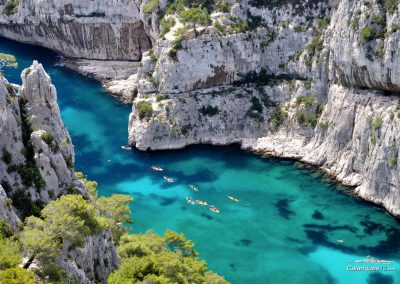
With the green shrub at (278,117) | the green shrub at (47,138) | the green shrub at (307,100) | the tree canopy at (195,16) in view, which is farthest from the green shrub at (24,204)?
the green shrub at (307,100)

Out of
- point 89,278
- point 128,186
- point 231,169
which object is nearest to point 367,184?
point 231,169

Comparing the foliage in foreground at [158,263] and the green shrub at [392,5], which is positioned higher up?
the green shrub at [392,5]

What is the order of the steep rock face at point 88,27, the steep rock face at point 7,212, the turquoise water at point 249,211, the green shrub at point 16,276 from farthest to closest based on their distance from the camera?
the steep rock face at point 88,27, the turquoise water at point 249,211, the steep rock face at point 7,212, the green shrub at point 16,276

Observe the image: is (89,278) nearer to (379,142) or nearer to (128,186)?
(128,186)

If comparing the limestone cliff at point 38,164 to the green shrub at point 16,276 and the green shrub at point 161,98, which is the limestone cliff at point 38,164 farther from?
the green shrub at point 161,98

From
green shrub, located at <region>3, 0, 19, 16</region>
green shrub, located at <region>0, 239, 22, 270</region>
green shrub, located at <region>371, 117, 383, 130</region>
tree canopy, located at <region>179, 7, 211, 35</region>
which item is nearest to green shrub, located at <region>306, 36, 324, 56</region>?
tree canopy, located at <region>179, 7, 211, 35</region>

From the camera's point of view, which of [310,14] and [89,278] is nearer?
[89,278]
